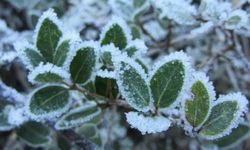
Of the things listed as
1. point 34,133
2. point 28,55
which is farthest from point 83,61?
point 34,133

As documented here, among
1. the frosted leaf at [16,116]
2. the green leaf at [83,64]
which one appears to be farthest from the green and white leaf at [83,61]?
the frosted leaf at [16,116]

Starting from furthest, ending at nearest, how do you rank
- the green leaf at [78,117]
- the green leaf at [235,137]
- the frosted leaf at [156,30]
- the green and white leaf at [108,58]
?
the frosted leaf at [156,30]
the green leaf at [235,137]
the green leaf at [78,117]
the green and white leaf at [108,58]

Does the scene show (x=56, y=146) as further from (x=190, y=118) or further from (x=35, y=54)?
(x=190, y=118)

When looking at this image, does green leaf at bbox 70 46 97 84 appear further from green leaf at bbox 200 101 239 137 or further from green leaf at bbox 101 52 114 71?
green leaf at bbox 200 101 239 137

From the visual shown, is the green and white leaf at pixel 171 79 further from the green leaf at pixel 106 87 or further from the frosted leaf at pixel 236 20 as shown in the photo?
the frosted leaf at pixel 236 20

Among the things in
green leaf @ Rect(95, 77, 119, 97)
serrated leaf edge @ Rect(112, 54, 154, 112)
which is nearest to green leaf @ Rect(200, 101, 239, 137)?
serrated leaf edge @ Rect(112, 54, 154, 112)

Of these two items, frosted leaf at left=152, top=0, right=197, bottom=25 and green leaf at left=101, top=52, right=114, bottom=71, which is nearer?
green leaf at left=101, top=52, right=114, bottom=71

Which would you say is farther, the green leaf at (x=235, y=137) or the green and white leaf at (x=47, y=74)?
the green leaf at (x=235, y=137)
